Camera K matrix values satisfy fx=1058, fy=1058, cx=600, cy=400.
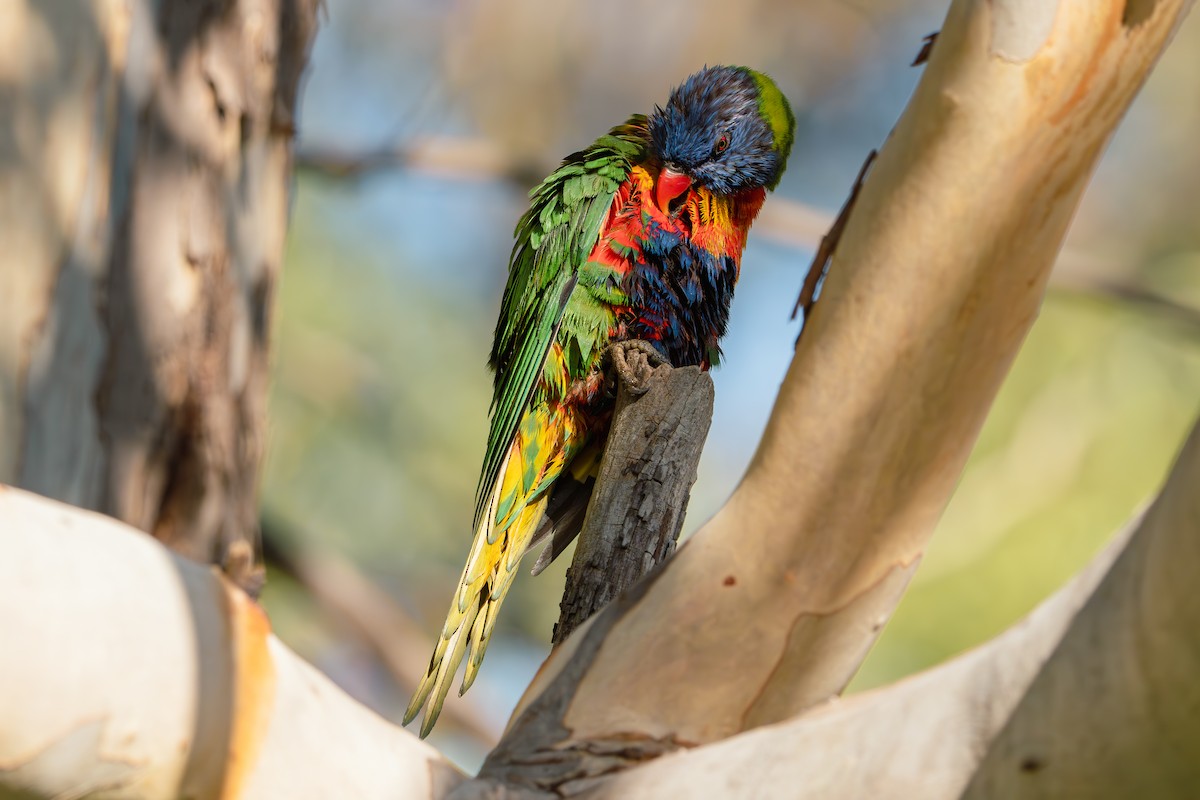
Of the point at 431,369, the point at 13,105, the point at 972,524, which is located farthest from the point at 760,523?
the point at 431,369

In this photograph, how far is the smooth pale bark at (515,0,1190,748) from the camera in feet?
3.58

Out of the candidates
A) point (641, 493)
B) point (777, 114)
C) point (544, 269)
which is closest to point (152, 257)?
point (544, 269)

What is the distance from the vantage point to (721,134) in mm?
2977

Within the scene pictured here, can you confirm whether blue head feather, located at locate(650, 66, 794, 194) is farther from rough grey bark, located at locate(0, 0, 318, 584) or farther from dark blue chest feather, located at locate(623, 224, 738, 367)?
rough grey bark, located at locate(0, 0, 318, 584)

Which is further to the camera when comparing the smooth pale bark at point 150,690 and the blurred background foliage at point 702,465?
the blurred background foliage at point 702,465

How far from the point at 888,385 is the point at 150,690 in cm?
80

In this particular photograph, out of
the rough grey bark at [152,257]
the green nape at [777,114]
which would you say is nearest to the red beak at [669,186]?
the green nape at [777,114]

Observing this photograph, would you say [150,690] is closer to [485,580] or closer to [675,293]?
[485,580]

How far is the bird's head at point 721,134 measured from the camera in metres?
2.92

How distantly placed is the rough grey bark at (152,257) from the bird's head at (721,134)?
1.22m

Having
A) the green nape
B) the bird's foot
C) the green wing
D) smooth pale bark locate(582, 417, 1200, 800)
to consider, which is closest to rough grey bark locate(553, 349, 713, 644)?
the bird's foot

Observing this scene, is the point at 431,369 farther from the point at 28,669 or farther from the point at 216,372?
the point at 28,669

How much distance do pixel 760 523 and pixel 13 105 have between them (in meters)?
1.88

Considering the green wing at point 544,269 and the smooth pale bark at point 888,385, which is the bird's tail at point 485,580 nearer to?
the green wing at point 544,269
